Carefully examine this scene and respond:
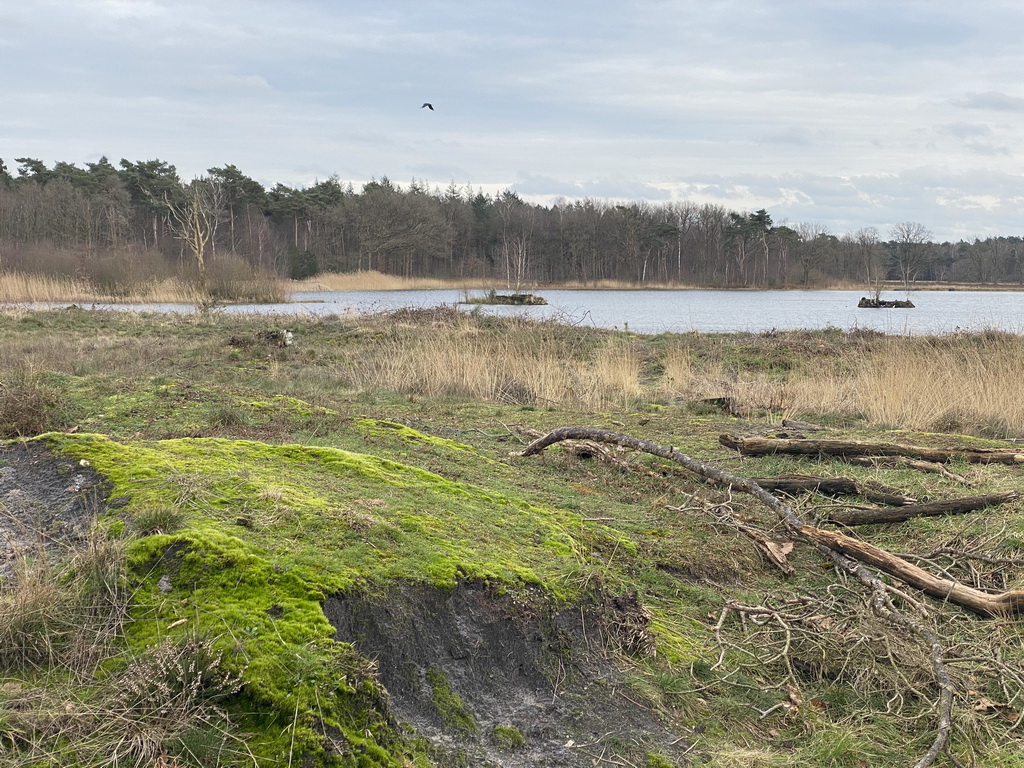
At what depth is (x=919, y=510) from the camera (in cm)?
466

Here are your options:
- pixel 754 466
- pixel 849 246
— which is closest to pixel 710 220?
pixel 849 246

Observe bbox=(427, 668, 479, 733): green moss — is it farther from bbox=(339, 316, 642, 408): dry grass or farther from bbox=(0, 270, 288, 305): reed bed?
bbox=(0, 270, 288, 305): reed bed

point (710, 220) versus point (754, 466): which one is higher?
point (710, 220)

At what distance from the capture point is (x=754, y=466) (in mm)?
5777

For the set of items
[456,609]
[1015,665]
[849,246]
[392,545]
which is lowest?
[1015,665]

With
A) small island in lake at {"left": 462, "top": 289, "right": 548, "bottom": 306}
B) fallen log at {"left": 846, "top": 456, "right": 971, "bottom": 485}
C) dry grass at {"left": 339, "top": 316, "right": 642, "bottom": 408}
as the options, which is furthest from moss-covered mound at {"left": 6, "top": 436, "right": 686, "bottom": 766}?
small island in lake at {"left": 462, "top": 289, "right": 548, "bottom": 306}

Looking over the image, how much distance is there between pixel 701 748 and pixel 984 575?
2.45 metres

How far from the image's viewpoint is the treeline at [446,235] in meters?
50.5

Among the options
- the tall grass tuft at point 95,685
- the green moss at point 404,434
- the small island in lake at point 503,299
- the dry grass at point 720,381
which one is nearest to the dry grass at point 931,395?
the dry grass at point 720,381

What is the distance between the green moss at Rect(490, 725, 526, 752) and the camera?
233 cm

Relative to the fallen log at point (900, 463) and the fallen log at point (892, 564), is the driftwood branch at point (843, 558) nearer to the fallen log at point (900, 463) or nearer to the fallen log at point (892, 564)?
the fallen log at point (892, 564)

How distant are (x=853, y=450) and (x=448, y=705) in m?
4.67

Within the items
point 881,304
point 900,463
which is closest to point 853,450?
point 900,463

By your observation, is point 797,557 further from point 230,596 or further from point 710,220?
point 710,220
